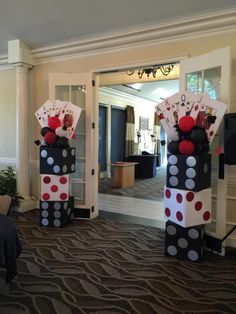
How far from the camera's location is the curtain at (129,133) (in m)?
10.4

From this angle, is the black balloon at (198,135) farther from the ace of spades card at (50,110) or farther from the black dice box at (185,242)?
the ace of spades card at (50,110)

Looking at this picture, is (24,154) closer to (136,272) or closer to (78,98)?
(78,98)

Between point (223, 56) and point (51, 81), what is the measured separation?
102 inches

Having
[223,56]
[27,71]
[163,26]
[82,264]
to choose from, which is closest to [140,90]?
[27,71]

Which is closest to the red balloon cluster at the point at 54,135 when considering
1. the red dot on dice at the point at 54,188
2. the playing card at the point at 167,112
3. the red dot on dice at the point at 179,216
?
the red dot on dice at the point at 54,188

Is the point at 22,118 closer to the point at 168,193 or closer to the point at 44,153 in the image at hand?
the point at 44,153

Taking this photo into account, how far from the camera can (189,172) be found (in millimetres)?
2879

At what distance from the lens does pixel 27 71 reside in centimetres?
494

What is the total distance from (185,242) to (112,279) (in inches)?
34.6

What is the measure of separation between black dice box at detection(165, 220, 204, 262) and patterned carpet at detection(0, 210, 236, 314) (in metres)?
0.08

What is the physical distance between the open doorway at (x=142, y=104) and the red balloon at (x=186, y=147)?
134 inches

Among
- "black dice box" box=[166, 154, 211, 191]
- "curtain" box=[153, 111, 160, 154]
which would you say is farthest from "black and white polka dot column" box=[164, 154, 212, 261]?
"curtain" box=[153, 111, 160, 154]

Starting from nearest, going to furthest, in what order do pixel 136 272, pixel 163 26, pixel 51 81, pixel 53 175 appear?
pixel 136 272 < pixel 163 26 < pixel 53 175 < pixel 51 81

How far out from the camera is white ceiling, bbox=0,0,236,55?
11.0 feet
